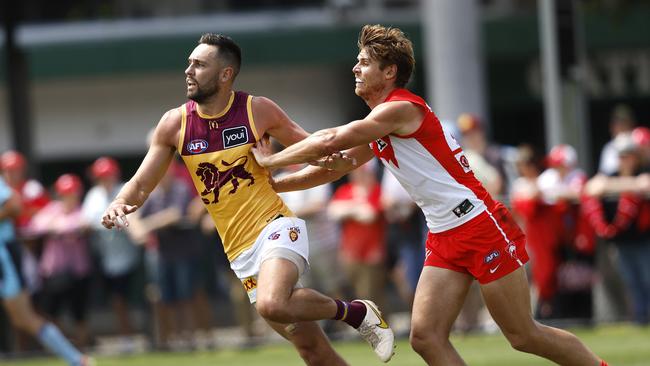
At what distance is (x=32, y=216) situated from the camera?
1711cm

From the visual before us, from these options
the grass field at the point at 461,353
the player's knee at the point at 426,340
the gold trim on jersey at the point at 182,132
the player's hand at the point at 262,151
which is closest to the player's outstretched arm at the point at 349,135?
the player's hand at the point at 262,151

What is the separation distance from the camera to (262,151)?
877 cm

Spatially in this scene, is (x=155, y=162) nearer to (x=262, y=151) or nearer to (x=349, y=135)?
(x=262, y=151)

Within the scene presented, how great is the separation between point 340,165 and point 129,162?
1887 centimetres

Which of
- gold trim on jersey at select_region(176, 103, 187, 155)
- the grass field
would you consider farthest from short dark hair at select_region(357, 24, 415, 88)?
the grass field

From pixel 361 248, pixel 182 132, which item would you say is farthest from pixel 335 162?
pixel 361 248

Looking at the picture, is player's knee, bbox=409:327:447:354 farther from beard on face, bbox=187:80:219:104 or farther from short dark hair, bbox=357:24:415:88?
beard on face, bbox=187:80:219:104

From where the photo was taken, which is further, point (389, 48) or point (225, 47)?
point (225, 47)

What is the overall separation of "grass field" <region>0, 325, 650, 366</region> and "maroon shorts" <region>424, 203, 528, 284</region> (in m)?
3.59

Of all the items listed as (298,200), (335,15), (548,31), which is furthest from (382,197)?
(335,15)

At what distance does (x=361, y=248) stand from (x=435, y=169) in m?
7.03

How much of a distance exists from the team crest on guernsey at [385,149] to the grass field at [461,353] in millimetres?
4090

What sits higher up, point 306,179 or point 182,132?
point 182,132

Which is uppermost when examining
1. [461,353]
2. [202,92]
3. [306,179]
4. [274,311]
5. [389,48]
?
[389,48]
